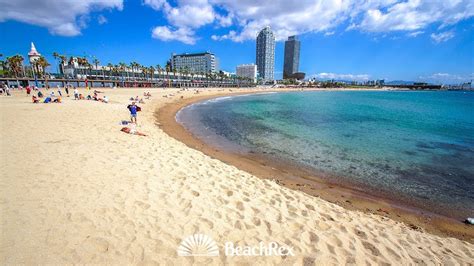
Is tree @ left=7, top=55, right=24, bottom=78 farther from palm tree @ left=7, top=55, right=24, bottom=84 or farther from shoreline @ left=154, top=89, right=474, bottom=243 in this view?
shoreline @ left=154, top=89, right=474, bottom=243

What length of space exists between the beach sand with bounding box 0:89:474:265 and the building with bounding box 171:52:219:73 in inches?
7157

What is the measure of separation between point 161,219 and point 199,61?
196m

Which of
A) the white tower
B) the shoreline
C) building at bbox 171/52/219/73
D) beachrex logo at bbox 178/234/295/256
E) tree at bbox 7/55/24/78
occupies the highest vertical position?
building at bbox 171/52/219/73

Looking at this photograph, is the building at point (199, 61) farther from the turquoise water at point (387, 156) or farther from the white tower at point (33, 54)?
the turquoise water at point (387, 156)

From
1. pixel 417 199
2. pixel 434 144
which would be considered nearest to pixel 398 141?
pixel 434 144

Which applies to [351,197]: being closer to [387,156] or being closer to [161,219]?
[161,219]

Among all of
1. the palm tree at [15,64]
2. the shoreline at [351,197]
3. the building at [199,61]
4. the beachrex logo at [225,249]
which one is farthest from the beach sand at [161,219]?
the building at [199,61]

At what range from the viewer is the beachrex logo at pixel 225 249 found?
145 inches

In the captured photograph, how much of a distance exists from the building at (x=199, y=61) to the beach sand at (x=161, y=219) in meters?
182

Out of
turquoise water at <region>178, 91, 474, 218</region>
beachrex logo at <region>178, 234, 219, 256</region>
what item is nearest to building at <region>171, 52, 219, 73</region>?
turquoise water at <region>178, 91, 474, 218</region>

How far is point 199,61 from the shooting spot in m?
186

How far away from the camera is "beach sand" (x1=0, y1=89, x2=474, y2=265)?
11.6 ft

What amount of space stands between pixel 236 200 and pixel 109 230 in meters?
2.89

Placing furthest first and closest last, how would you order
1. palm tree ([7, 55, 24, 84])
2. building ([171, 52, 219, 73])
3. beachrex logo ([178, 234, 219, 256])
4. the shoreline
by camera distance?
1. building ([171, 52, 219, 73])
2. palm tree ([7, 55, 24, 84])
3. the shoreline
4. beachrex logo ([178, 234, 219, 256])
